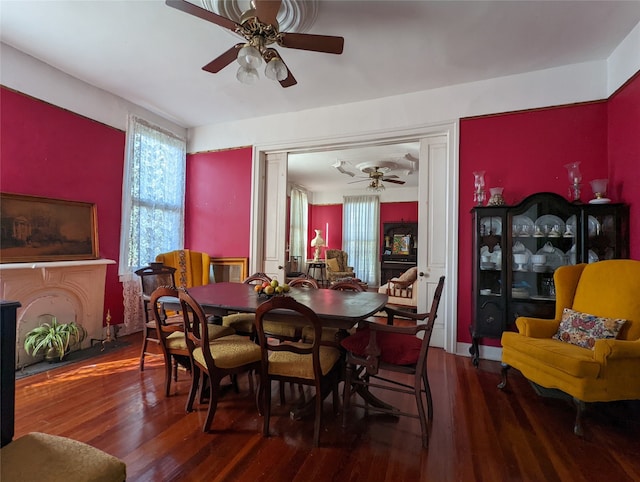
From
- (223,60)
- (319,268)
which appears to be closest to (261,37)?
(223,60)

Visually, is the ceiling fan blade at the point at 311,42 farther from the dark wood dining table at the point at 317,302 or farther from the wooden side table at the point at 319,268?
the wooden side table at the point at 319,268

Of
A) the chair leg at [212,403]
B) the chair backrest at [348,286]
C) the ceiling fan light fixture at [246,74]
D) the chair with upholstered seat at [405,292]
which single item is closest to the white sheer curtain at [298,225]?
the chair with upholstered seat at [405,292]

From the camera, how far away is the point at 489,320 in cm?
306

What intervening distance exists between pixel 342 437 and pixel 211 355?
0.97 metres

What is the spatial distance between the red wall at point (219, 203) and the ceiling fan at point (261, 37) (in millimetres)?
2481

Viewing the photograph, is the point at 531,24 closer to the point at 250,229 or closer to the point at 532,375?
the point at 532,375

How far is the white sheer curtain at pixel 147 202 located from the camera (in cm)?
397

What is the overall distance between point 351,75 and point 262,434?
132 inches

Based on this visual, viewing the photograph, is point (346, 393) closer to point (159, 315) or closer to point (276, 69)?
point (159, 315)

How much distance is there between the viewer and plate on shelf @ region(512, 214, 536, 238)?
304 centimetres

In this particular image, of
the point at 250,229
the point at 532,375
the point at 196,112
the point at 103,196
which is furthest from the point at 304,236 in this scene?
the point at 532,375

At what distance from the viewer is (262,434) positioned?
192 centimetres

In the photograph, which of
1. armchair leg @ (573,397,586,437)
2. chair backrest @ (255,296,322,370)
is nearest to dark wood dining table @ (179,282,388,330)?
chair backrest @ (255,296,322,370)

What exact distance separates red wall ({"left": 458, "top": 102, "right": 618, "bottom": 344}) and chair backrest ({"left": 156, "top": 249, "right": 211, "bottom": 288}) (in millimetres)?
3374
